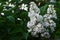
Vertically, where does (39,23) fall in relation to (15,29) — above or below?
above

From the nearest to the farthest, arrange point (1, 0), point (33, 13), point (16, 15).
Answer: point (33, 13) → point (16, 15) → point (1, 0)

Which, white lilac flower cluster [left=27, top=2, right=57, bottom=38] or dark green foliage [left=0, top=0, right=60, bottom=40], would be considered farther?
dark green foliage [left=0, top=0, right=60, bottom=40]

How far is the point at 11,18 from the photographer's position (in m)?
3.95

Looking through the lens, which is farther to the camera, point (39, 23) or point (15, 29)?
point (15, 29)

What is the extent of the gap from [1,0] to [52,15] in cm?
218

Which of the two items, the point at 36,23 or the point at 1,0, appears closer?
the point at 36,23

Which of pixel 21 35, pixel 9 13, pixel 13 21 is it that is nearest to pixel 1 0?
pixel 9 13

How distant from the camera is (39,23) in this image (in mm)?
3520

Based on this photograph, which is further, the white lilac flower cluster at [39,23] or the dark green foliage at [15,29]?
the dark green foliage at [15,29]

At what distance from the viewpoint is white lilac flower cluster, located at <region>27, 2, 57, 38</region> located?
3.51m

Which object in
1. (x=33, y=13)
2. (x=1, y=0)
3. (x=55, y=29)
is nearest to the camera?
(x=33, y=13)

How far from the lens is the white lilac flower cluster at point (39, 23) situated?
3508 millimetres

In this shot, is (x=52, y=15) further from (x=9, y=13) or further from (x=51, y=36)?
(x=9, y=13)

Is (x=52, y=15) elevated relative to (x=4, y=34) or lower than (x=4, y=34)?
elevated
